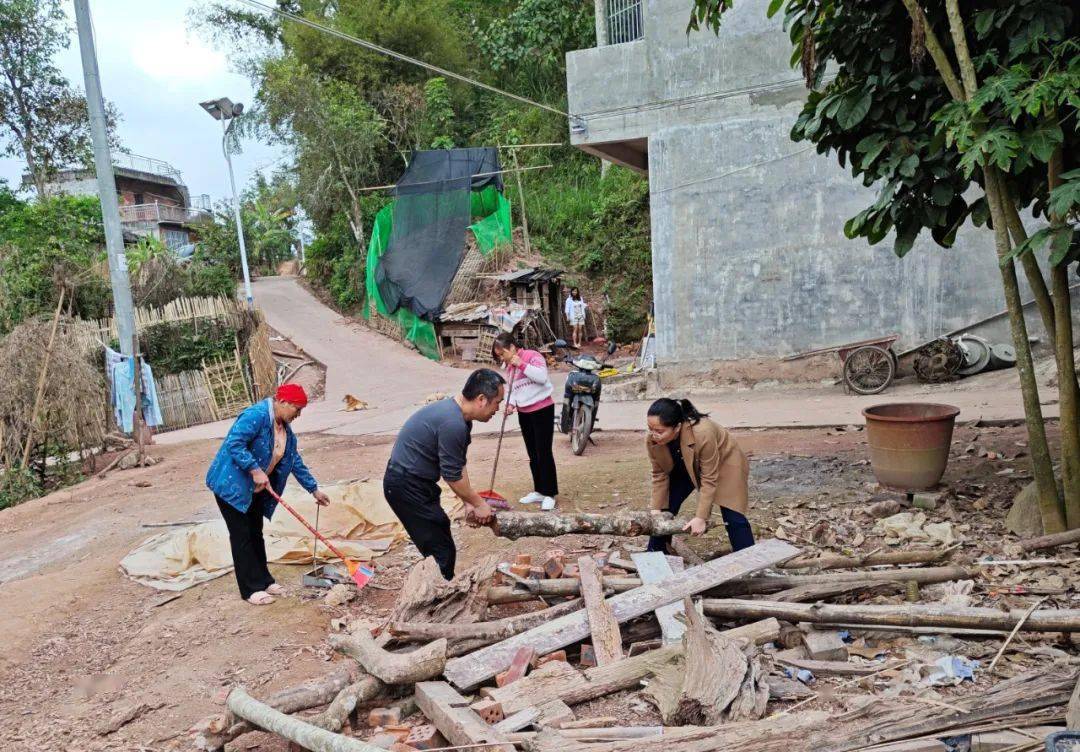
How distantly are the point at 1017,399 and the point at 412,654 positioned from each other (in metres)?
8.82

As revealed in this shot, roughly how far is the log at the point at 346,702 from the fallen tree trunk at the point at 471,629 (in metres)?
0.33

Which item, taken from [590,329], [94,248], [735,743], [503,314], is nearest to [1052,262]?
[735,743]

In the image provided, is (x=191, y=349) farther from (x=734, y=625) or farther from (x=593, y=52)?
(x=734, y=625)

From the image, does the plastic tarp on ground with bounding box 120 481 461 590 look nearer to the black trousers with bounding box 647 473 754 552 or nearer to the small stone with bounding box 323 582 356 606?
the small stone with bounding box 323 582 356 606

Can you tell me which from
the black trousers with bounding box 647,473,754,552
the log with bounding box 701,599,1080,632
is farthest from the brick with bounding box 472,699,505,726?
the black trousers with bounding box 647,473,754,552

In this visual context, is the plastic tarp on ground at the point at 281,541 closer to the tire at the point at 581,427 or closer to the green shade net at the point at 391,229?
the tire at the point at 581,427

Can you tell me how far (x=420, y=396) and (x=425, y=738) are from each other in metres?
12.8

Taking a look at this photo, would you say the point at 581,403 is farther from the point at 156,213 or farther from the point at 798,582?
the point at 156,213

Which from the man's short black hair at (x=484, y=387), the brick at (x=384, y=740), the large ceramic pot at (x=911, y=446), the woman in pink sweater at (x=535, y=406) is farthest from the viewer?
the woman in pink sweater at (x=535, y=406)

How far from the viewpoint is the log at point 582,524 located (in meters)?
5.00

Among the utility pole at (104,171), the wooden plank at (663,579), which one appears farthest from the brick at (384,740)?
the utility pole at (104,171)

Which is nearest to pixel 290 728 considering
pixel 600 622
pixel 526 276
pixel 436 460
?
pixel 600 622

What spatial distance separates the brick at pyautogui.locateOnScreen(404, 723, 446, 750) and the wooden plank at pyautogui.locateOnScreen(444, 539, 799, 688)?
0.25 metres

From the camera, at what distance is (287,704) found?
3.79 m
